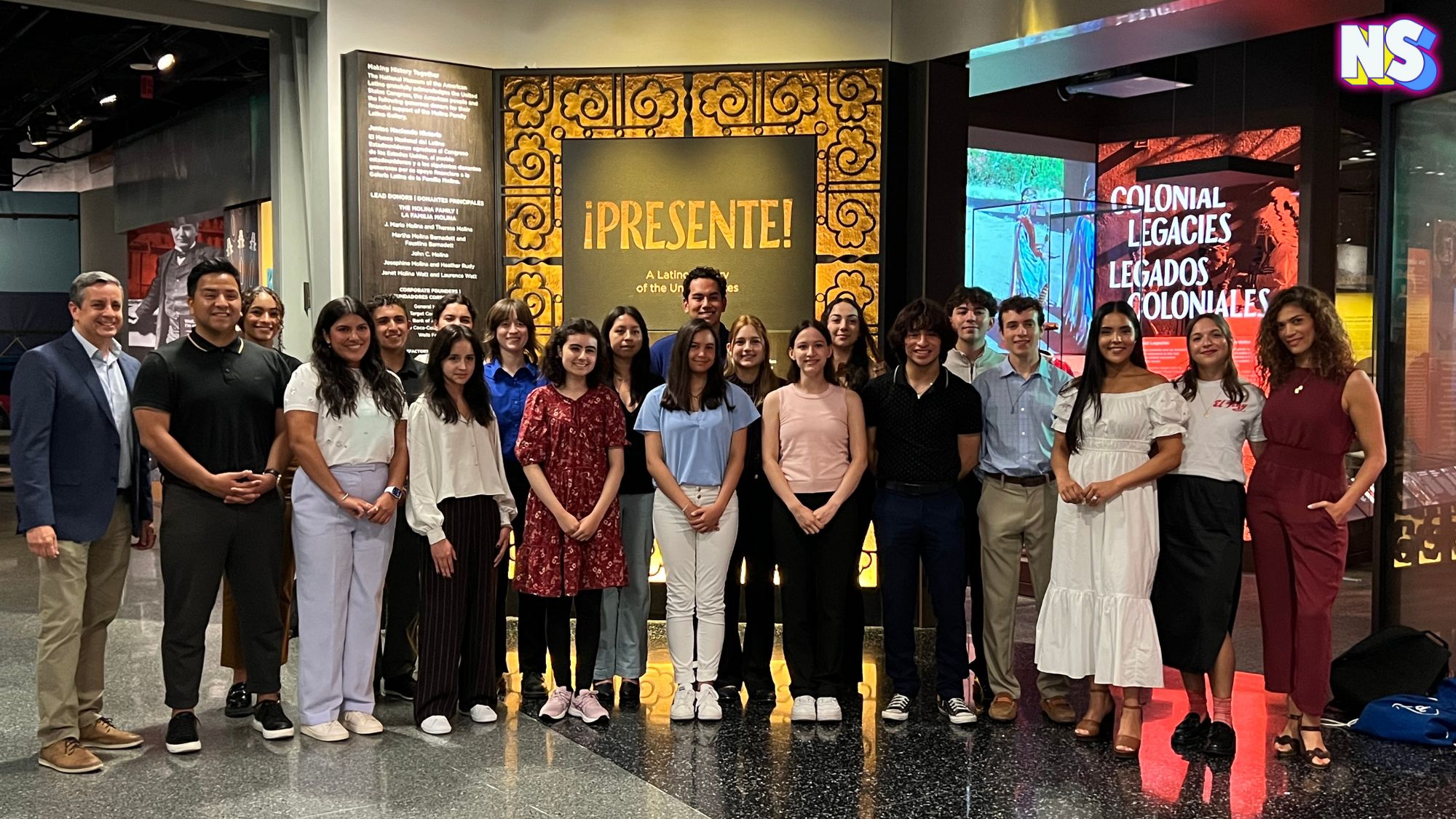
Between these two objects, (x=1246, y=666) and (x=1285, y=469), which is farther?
(x=1246, y=666)

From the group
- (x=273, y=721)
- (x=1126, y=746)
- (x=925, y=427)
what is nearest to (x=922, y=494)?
(x=925, y=427)

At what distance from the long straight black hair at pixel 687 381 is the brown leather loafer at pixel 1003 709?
1.60 m

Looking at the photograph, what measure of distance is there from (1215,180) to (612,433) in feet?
19.8

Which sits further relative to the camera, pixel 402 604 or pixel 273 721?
pixel 402 604

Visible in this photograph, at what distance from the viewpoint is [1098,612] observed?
464cm

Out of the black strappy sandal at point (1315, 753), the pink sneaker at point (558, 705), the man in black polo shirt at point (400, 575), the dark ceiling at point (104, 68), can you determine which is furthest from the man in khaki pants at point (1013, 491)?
the dark ceiling at point (104, 68)

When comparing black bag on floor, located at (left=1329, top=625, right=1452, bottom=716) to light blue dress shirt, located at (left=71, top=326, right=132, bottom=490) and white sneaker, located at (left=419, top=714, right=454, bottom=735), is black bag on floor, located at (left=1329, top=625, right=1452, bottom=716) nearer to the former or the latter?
white sneaker, located at (left=419, top=714, right=454, bottom=735)

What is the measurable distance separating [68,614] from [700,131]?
4.01 m

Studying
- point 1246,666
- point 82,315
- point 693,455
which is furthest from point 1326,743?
point 82,315

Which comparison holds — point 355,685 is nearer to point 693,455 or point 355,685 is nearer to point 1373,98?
point 693,455

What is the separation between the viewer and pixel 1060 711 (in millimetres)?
4953

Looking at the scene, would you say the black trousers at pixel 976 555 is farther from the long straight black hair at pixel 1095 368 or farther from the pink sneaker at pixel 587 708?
the pink sneaker at pixel 587 708

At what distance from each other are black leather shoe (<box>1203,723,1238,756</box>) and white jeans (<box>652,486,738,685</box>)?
1.87 metres

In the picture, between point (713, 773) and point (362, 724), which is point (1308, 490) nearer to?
point (713, 773)
